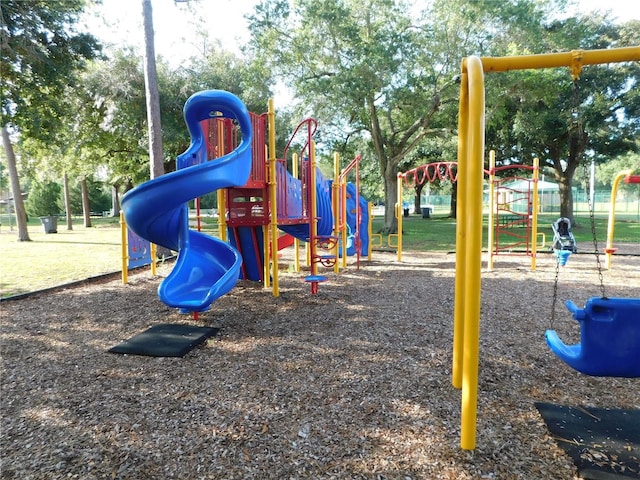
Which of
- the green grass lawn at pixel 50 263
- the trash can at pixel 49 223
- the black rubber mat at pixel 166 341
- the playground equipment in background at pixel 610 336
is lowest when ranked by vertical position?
the black rubber mat at pixel 166 341

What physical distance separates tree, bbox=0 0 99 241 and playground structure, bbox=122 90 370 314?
411cm

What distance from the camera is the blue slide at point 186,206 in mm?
4645

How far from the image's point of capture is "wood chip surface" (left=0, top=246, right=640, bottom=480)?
7.84ft

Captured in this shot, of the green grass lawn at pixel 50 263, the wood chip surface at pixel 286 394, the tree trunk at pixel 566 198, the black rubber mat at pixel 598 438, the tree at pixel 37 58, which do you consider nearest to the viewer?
the black rubber mat at pixel 598 438

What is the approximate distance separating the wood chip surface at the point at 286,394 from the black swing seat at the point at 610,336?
1.87 feet

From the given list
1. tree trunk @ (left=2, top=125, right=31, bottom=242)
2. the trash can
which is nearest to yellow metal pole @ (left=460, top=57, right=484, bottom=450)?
tree trunk @ (left=2, top=125, right=31, bottom=242)

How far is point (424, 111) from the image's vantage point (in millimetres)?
16328

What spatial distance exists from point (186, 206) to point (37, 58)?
4611 mm

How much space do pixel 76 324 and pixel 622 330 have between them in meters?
5.62

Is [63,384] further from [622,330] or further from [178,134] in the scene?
[178,134]

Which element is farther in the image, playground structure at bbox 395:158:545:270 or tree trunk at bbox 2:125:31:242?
tree trunk at bbox 2:125:31:242

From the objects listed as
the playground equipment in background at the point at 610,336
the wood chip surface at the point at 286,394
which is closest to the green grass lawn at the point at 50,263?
the wood chip surface at the point at 286,394

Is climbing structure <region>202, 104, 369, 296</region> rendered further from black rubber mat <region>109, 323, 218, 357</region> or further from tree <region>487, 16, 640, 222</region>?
tree <region>487, 16, 640, 222</region>

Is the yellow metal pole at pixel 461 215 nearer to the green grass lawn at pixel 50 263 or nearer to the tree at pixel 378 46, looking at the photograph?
the green grass lawn at pixel 50 263
